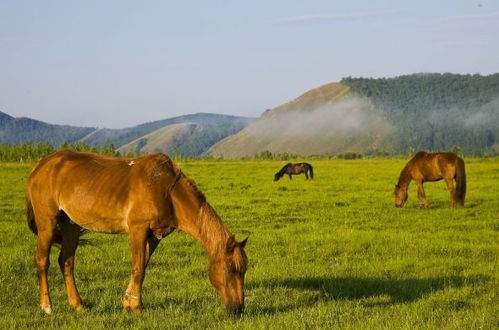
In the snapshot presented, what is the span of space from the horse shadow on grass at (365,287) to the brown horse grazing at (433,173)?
1301 cm

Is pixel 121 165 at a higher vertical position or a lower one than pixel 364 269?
higher

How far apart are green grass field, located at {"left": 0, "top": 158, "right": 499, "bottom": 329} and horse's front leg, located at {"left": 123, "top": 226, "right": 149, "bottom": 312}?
17 cm

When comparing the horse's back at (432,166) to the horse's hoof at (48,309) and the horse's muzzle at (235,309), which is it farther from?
the horse's hoof at (48,309)

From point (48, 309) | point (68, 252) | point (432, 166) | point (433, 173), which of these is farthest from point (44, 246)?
point (433, 173)

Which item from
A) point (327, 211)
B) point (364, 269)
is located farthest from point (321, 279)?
point (327, 211)

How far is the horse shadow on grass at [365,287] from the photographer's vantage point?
934 centimetres

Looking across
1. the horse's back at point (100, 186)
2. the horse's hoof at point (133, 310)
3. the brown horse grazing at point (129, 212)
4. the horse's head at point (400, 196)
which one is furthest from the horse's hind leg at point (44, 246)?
the horse's head at point (400, 196)

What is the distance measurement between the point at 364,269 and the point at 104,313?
18.1 feet

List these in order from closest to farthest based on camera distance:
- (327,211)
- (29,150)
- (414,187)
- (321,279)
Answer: (321,279) < (327,211) < (414,187) < (29,150)

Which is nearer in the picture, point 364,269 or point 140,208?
point 140,208

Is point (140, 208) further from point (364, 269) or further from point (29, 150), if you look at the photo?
point (29, 150)

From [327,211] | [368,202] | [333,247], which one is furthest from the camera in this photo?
[368,202]

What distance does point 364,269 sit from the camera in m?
11.9

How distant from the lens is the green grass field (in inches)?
313
